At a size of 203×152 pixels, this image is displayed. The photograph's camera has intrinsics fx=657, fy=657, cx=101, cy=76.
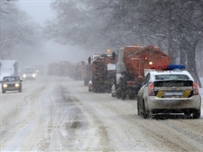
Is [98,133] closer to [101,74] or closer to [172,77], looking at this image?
[172,77]

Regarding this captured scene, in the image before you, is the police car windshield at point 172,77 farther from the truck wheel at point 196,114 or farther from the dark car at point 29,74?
the dark car at point 29,74

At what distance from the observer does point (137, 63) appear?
3381cm

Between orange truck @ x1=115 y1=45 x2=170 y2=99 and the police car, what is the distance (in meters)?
12.9

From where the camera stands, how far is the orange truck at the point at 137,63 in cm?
3384

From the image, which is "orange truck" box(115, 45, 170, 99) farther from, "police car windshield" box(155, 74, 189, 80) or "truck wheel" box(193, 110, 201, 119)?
"truck wheel" box(193, 110, 201, 119)

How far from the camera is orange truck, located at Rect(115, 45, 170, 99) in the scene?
1332 inches

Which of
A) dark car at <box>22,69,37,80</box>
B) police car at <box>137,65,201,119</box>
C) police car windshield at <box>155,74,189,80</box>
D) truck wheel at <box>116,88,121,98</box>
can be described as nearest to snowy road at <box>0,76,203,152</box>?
police car at <box>137,65,201,119</box>

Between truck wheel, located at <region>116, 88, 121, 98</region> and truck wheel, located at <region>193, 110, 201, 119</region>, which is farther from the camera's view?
truck wheel, located at <region>116, 88, 121, 98</region>

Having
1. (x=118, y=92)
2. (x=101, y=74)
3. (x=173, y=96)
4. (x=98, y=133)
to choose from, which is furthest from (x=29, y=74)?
(x=98, y=133)

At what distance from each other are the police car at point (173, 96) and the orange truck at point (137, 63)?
12907 mm

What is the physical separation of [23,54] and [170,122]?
123014 mm

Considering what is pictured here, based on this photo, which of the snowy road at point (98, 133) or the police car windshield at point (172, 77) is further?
the police car windshield at point (172, 77)

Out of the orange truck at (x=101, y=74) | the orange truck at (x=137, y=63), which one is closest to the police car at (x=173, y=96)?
the orange truck at (x=137, y=63)

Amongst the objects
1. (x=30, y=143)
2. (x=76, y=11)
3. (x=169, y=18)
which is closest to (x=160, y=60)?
(x=169, y=18)
